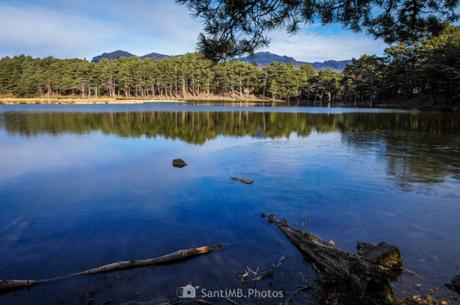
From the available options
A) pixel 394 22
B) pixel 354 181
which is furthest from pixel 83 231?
pixel 354 181

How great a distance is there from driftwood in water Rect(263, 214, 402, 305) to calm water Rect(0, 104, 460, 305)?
327mm

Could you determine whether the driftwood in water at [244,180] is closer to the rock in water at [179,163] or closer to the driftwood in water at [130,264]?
the rock in water at [179,163]

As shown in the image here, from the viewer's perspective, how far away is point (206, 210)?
938 centimetres

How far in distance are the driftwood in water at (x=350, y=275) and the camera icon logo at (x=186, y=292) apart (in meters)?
1.98

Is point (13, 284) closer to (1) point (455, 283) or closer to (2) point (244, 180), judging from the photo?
(1) point (455, 283)

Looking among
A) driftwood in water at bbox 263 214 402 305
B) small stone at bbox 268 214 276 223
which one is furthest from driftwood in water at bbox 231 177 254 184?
driftwood in water at bbox 263 214 402 305

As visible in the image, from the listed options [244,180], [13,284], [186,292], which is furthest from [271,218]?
[13,284]

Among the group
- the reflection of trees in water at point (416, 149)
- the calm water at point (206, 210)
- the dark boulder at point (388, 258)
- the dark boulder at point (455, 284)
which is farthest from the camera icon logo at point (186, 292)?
the reflection of trees in water at point (416, 149)

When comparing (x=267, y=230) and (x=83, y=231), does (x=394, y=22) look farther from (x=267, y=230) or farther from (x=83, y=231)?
(x=83, y=231)

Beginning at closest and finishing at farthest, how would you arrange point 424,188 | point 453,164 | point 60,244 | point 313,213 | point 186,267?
point 186,267, point 60,244, point 313,213, point 424,188, point 453,164

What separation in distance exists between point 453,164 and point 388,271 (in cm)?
1236

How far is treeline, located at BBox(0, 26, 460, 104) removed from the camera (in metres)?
72.1

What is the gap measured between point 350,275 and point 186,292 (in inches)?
100

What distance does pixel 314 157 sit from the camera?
55.7ft
